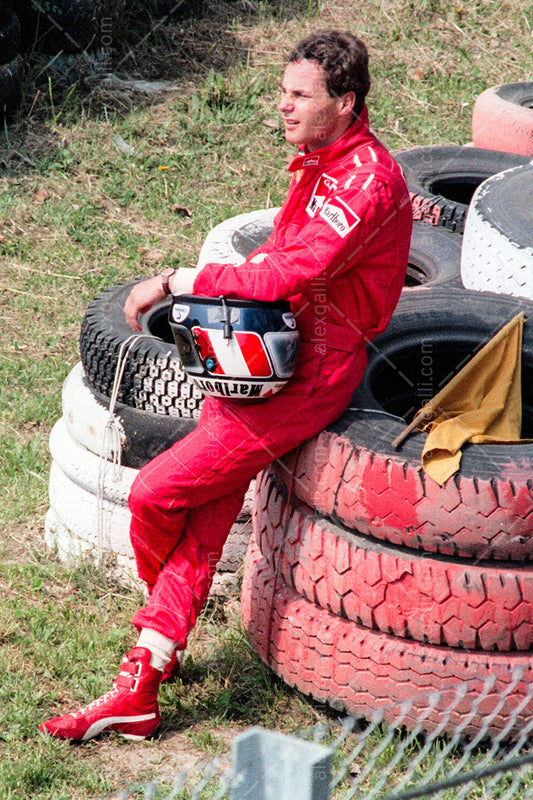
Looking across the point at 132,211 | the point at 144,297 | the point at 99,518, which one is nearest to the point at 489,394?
the point at 144,297

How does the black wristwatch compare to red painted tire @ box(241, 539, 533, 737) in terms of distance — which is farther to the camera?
the black wristwatch

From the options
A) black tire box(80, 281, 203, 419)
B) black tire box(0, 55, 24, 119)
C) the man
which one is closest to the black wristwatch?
the man

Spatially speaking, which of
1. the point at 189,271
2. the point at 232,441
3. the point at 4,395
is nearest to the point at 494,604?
the point at 232,441

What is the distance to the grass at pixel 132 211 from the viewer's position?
3.18 m

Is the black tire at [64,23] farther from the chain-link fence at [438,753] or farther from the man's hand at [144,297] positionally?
the chain-link fence at [438,753]

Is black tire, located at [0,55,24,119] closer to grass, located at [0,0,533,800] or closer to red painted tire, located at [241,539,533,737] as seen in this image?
grass, located at [0,0,533,800]

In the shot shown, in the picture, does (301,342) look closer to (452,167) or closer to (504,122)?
(452,167)

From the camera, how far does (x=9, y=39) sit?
23.4 feet

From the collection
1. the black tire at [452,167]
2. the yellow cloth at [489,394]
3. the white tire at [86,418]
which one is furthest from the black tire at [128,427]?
the black tire at [452,167]

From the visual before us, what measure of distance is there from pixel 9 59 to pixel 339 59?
500 cm

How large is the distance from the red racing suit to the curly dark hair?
9 centimetres

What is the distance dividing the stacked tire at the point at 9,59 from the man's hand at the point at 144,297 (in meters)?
4.65

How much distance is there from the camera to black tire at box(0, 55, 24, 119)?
283 inches

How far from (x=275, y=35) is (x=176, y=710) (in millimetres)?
7204
